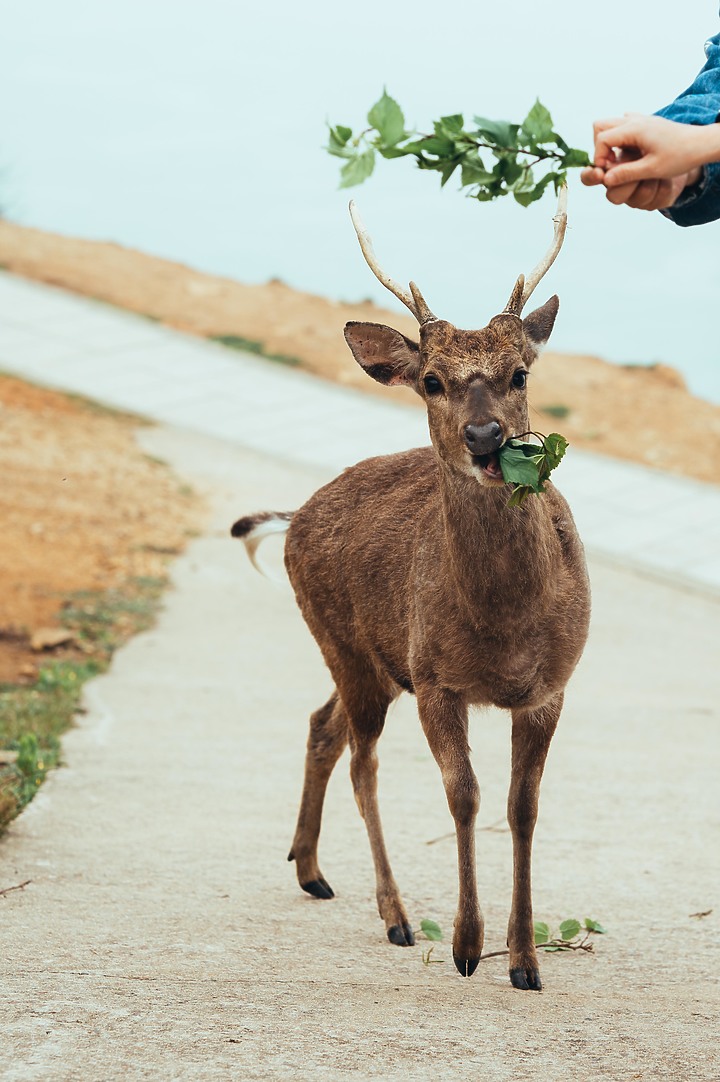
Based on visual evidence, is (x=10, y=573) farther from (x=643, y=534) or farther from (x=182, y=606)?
(x=643, y=534)

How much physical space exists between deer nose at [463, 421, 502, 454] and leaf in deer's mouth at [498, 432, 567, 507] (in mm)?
47

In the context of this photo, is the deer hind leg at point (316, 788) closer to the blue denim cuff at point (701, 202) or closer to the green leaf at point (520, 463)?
the green leaf at point (520, 463)

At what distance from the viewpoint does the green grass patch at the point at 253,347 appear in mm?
18844

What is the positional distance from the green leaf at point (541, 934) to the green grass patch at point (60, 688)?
2363 mm

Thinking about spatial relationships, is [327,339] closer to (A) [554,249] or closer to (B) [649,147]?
(A) [554,249]

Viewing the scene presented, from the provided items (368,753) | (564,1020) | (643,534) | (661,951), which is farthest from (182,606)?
(564,1020)

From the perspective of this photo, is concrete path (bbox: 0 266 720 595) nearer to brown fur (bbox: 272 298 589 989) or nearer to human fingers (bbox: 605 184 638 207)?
brown fur (bbox: 272 298 589 989)

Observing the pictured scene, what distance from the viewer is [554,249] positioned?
15.4 feet

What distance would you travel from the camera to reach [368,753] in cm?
570

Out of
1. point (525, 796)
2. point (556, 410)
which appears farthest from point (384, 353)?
point (556, 410)

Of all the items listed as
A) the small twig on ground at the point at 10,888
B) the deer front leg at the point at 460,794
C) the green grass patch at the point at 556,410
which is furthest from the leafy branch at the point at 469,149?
the green grass patch at the point at 556,410

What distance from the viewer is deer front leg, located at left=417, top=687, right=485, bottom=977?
4711mm

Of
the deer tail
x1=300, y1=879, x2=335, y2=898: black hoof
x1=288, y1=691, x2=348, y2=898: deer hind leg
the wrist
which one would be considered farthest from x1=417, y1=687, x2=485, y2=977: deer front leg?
the wrist

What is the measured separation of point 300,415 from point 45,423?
294 cm
